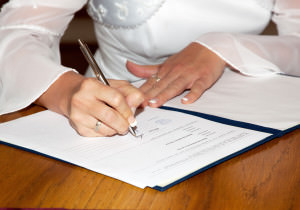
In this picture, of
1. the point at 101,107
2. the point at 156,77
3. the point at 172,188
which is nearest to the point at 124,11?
the point at 156,77

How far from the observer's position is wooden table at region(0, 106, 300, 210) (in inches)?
18.4

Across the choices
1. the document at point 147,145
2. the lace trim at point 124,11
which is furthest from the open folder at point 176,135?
the lace trim at point 124,11

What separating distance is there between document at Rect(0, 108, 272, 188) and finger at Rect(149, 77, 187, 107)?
0.05 m

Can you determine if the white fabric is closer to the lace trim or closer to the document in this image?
the lace trim

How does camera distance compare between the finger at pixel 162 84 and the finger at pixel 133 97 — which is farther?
the finger at pixel 162 84

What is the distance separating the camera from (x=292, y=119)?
67 cm

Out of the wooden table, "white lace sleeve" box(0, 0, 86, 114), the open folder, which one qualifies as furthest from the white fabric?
the wooden table

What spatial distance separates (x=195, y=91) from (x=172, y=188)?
341 millimetres

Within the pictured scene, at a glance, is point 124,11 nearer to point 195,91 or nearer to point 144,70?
point 144,70

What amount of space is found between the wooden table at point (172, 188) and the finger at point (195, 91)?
221 mm

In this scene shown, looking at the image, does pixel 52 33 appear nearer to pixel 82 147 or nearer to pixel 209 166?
pixel 82 147

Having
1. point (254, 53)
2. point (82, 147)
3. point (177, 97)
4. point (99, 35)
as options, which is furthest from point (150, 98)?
→ point (99, 35)

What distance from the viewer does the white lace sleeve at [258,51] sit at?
0.91m

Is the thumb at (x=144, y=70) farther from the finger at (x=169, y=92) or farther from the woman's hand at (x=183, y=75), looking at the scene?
the finger at (x=169, y=92)
